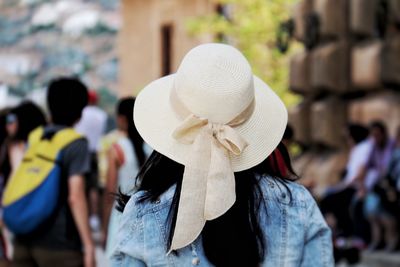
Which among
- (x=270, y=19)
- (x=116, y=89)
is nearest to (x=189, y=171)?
(x=270, y=19)

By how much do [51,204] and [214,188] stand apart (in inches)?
130

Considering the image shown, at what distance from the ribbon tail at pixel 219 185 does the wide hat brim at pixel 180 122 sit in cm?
7

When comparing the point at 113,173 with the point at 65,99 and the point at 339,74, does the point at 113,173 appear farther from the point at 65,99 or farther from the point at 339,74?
the point at 339,74

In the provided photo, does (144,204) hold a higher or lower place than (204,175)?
lower

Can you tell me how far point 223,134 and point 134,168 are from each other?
479cm

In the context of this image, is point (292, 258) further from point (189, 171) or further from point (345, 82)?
point (345, 82)

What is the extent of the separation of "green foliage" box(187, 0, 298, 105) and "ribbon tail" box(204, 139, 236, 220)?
21.2 metres

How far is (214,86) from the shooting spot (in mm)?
4375

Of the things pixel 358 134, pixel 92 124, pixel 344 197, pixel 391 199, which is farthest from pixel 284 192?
pixel 358 134

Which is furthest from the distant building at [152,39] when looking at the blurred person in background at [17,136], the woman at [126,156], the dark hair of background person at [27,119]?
the woman at [126,156]

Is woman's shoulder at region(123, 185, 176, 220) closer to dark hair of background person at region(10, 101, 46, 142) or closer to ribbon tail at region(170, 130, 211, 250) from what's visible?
ribbon tail at region(170, 130, 211, 250)

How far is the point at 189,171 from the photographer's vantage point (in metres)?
4.32

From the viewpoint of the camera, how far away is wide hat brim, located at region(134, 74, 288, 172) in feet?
14.4

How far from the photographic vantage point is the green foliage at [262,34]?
2594cm
